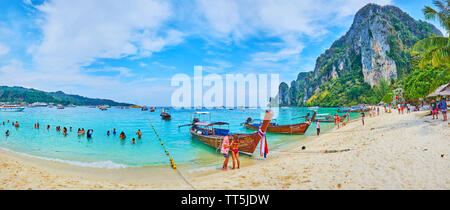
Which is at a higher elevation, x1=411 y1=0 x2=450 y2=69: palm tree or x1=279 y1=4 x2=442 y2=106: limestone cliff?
x1=279 y1=4 x2=442 y2=106: limestone cliff

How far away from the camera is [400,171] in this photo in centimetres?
604

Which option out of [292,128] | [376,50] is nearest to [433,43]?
[292,128]

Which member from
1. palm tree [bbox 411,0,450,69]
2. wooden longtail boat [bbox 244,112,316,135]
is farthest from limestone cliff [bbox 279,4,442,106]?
palm tree [bbox 411,0,450,69]

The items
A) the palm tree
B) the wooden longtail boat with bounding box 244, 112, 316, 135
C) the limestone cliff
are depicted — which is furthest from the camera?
the limestone cliff

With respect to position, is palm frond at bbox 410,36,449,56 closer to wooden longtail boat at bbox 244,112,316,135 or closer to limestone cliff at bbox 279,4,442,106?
wooden longtail boat at bbox 244,112,316,135

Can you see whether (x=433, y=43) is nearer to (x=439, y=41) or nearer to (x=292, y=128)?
(x=439, y=41)

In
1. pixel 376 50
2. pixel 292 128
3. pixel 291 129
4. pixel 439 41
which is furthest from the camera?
pixel 376 50

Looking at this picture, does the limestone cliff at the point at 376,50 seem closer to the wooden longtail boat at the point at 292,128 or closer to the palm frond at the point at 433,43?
the wooden longtail boat at the point at 292,128

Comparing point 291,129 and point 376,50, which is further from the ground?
point 376,50
